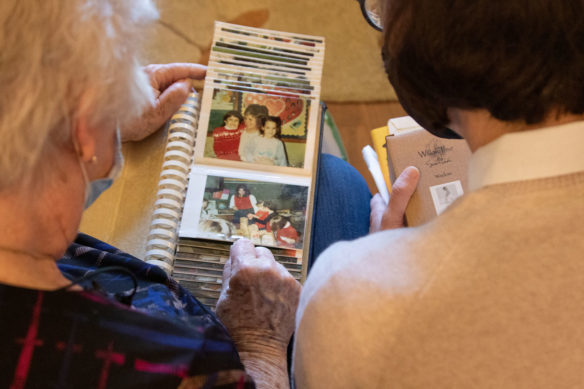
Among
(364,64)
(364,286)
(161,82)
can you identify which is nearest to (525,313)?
(364,286)

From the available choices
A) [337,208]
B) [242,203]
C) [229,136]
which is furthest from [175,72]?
[337,208]

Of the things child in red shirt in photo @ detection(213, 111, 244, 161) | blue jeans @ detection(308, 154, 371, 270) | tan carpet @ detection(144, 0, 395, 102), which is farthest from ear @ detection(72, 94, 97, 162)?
tan carpet @ detection(144, 0, 395, 102)

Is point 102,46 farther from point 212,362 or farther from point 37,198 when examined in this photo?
Result: point 212,362

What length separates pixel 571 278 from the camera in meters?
0.48

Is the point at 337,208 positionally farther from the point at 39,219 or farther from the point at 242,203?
the point at 39,219

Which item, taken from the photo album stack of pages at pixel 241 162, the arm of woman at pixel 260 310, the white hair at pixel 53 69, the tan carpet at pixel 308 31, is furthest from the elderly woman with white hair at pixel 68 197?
the tan carpet at pixel 308 31

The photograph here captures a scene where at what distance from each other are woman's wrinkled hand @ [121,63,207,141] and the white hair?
399mm

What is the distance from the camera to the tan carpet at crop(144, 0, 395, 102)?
1.79 meters

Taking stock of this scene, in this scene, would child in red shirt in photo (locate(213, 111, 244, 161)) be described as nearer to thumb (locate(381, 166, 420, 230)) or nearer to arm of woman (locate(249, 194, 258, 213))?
arm of woman (locate(249, 194, 258, 213))

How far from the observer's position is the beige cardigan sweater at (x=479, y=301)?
49 centimetres

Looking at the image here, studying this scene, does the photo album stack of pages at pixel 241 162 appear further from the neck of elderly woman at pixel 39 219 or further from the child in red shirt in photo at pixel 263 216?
the neck of elderly woman at pixel 39 219

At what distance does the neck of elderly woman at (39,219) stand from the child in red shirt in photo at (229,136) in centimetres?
41

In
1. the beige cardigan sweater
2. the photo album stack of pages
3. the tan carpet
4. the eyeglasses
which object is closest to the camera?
the beige cardigan sweater

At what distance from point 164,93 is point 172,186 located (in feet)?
0.63
